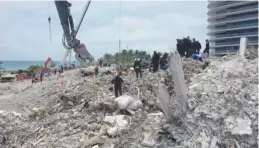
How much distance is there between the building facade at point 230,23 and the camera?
41.5 m

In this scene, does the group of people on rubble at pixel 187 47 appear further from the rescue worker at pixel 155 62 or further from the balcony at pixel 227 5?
the balcony at pixel 227 5

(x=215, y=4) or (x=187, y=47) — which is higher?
(x=215, y=4)

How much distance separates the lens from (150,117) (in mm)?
7559

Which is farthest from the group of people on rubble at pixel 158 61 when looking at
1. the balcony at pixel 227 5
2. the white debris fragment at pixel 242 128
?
the balcony at pixel 227 5

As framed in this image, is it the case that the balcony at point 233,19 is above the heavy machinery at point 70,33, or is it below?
above

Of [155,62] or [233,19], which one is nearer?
[155,62]

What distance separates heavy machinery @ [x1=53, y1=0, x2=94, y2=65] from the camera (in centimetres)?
2772

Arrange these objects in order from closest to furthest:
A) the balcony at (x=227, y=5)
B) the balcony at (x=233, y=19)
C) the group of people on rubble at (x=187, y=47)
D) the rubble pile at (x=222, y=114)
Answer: the rubble pile at (x=222, y=114) < the group of people on rubble at (x=187, y=47) < the balcony at (x=233, y=19) < the balcony at (x=227, y=5)

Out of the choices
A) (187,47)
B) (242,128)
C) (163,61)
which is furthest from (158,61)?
(242,128)

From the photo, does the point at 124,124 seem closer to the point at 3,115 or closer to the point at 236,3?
the point at 3,115

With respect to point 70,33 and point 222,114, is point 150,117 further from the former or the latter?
point 70,33

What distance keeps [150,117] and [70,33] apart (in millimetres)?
22958

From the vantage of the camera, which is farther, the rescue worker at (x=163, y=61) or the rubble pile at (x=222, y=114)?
the rescue worker at (x=163, y=61)

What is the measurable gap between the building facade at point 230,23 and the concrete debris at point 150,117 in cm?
3385
